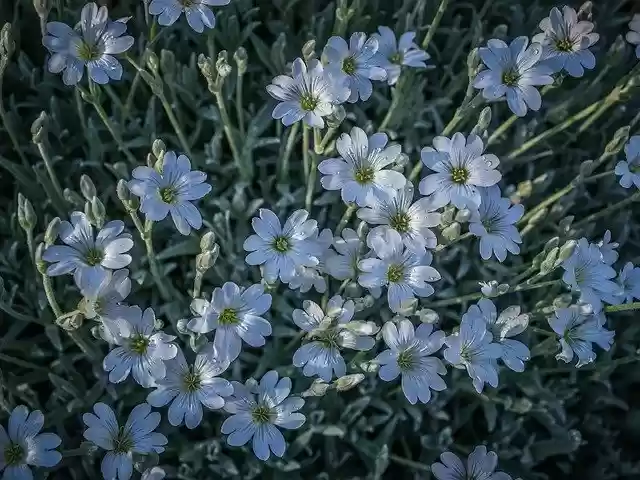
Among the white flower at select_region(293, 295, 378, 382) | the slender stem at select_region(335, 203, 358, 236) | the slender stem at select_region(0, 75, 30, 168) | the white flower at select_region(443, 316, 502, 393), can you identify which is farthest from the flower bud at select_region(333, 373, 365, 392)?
the slender stem at select_region(0, 75, 30, 168)

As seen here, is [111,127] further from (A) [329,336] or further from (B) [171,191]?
(A) [329,336]

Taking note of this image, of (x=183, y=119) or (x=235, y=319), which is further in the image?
(x=183, y=119)

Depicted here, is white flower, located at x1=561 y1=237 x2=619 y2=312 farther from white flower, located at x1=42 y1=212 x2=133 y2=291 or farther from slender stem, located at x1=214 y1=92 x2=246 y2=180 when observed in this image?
white flower, located at x1=42 y1=212 x2=133 y2=291

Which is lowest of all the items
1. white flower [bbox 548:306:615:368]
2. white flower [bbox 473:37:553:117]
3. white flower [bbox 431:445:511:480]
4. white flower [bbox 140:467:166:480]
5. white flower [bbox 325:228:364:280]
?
white flower [bbox 431:445:511:480]

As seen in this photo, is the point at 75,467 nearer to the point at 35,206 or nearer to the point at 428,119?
the point at 35,206

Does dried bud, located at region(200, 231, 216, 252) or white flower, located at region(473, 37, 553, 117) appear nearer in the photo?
dried bud, located at region(200, 231, 216, 252)

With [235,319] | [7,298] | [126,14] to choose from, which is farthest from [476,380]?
[126,14]

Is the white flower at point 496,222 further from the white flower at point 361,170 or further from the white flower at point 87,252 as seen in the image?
the white flower at point 87,252
